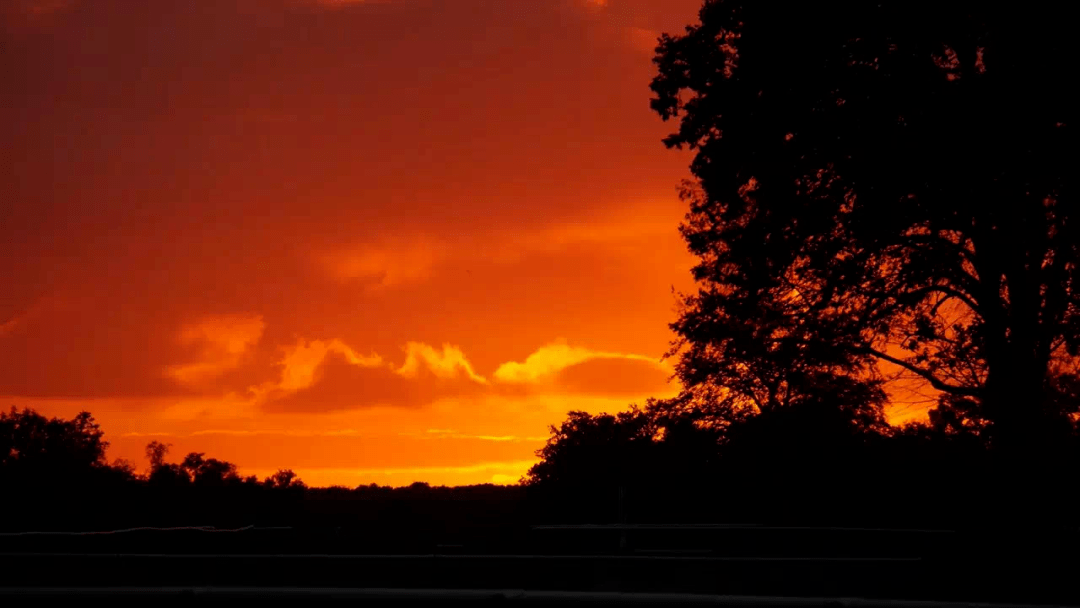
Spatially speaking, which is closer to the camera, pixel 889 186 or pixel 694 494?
pixel 889 186

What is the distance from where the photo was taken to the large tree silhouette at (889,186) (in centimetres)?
A: 2080

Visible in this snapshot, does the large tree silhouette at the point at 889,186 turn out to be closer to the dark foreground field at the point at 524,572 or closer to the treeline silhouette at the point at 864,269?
the treeline silhouette at the point at 864,269

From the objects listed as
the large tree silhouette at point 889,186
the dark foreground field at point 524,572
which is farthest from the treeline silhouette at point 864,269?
the dark foreground field at point 524,572

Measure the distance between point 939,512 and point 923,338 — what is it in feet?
13.9

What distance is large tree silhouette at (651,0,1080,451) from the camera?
68.2 feet

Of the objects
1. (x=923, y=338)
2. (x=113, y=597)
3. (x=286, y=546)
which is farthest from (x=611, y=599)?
(x=923, y=338)

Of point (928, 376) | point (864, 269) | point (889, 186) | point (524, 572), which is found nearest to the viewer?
point (524, 572)

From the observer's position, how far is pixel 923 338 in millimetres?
27625

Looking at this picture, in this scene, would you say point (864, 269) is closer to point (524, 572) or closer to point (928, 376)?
point (928, 376)

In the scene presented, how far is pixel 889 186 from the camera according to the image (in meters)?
21.9

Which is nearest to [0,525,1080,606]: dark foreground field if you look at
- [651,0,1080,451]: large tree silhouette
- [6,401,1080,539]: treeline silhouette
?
[6,401,1080,539]: treeline silhouette

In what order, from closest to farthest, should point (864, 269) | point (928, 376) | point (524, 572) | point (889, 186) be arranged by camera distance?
1. point (524, 572)
2. point (889, 186)
3. point (864, 269)
4. point (928, 376)

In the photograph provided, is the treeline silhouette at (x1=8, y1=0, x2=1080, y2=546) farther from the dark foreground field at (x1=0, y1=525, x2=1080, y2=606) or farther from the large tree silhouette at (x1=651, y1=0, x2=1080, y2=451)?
the dark foreground field at (x1=0, y1=525, x2=1080, y2=606)

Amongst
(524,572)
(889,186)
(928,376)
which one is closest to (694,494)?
(928,376)
